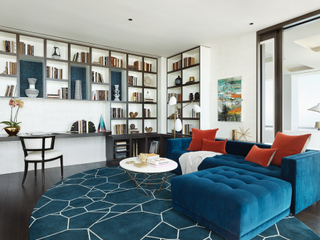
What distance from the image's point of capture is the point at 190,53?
208 inches

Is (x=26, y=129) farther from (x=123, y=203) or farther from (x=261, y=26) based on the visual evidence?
(x=261, y=26)

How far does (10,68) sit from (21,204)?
2.70 m

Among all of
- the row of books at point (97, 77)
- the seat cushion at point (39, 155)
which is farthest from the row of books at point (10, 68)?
the seat cushion at point (39, 155)

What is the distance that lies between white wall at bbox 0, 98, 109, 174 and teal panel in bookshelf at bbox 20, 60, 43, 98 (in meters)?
0.24

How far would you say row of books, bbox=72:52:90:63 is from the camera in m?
4.57

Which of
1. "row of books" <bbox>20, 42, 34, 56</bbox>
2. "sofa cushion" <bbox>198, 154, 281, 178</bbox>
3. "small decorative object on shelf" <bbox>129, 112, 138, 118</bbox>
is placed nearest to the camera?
"sofa cushion" <bbox>198, 154, 281, 178</bbox>

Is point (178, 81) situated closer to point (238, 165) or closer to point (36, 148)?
point (238, 165)

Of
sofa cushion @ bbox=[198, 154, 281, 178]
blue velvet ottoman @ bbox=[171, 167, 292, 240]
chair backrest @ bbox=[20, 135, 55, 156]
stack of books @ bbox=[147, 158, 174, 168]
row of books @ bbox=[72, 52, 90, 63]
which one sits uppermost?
row of books @ bbox=[72, 52, 90, 63]

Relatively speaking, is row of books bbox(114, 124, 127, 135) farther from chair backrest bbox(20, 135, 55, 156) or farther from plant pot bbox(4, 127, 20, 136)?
plant pot bbox(4, 127, 20, 136)

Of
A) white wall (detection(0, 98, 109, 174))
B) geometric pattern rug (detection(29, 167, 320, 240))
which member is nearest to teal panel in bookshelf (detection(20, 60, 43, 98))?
white wall (detection(0, 98, 109, 174))

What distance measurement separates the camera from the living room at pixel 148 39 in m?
3.24

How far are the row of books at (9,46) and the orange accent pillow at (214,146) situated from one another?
4026 mm

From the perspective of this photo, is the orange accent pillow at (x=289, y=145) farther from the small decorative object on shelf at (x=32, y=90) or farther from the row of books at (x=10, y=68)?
the row of books at (x=10, y=68)

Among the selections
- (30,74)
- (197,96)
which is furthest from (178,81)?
(30,74)
